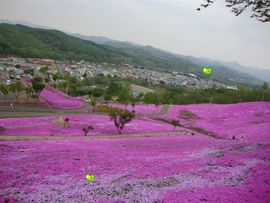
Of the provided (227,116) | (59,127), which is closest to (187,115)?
(227,116)

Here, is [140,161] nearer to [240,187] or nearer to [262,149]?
[240,187]

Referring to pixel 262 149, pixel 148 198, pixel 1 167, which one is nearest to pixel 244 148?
pixel 262 149

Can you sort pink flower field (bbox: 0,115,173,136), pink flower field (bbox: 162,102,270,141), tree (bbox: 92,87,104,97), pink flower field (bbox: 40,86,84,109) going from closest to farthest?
pink flower field (bbox: 0,115,173,136) < pink flower field (bbox: 162,102,270,141) < pink flower field (bbox: 40,86,84,109) < tree (bbox: 92,87,104,97)

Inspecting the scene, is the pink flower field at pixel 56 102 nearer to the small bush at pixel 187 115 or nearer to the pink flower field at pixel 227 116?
the pink flower field at pixel 227 116

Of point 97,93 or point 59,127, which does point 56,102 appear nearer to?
point 97,93

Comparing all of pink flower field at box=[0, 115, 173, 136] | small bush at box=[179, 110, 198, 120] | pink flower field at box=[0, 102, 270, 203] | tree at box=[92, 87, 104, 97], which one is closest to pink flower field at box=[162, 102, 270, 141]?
small bush at box=[179, 110, 198, 120]

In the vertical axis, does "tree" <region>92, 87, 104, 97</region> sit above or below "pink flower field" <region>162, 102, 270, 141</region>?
below

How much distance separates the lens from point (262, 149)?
2372 centimetres

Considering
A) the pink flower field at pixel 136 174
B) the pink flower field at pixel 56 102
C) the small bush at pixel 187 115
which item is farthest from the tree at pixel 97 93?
the pink flower field at pixel 136 174

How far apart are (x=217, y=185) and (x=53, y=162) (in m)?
10.9

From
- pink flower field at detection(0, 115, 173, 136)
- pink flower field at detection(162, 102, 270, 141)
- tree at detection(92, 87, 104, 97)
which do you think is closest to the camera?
pink flower field at detection(0, 115, 173, 136)

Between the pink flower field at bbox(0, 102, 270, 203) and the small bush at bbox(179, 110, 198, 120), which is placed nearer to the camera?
the pink flower field at bbox(0, 102, 270, 203)

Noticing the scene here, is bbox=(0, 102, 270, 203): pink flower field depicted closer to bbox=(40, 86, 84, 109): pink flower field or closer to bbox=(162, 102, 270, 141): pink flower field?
bbox=(162, 102, 270, 141): pink flower field

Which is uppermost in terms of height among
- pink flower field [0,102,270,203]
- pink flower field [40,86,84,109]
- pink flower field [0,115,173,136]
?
pink flower field [0,102,270,203]
